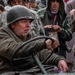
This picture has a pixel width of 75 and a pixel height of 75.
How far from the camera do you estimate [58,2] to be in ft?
30.0

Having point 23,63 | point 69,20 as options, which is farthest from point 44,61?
point 69,20

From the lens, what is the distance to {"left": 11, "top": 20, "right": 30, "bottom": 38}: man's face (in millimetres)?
5570

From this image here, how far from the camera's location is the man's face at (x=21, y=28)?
557cm

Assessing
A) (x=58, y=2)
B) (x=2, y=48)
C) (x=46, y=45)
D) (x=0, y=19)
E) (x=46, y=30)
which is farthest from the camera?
(x=58, y=2)

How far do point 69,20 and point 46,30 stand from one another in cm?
59

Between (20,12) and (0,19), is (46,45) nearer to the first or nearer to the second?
(20,12)

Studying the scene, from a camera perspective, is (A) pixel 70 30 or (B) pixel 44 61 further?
(A) pixel 70 30

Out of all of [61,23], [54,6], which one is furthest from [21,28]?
[54,6]

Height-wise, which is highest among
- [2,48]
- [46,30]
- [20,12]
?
[20,12]

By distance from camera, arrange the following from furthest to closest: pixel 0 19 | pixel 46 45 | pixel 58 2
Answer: pixel 58 2 → pixel 0 19 → pixel 46 45

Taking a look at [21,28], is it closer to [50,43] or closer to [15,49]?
[15,49]

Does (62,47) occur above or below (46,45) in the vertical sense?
below

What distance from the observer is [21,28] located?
18.5 ft

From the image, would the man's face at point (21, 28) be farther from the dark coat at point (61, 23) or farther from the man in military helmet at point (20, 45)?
the dark coat at point (61, 23)
